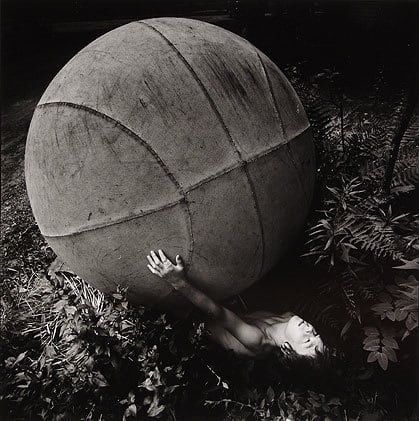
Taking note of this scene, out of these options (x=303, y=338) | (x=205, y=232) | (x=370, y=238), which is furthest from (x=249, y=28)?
(x=303, y=338)

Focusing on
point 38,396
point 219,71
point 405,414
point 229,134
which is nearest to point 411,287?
point 405,414

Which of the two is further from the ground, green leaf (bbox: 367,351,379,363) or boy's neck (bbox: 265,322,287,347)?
green leaf (bbox: 367,351,379,363)

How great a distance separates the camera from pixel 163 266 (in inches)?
114

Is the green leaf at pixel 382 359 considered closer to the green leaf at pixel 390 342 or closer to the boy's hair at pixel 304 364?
the green leaf at pixel 390 342

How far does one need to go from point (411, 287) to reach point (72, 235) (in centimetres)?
211

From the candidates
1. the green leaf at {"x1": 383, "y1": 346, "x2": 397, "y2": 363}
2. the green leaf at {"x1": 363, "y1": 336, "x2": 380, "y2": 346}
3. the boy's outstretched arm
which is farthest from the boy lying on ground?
the green leaf at {"x1": 383, "y1": 346, "x2": 397, "y2": 363}

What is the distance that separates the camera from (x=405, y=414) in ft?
11.0

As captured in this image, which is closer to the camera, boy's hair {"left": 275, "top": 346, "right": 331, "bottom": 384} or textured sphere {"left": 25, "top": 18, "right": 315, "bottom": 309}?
textured sphere {"left": 25, "top": 18, "right": 315, "bottom": 309}

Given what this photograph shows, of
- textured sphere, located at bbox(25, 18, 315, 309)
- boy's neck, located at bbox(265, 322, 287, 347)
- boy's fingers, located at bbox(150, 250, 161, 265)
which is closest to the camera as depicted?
textured sphere, located at bbox(25, 18, 315, 309)

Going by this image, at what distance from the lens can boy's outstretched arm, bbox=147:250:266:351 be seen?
2.91m

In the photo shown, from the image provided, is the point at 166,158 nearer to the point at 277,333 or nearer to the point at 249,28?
the point at 277,333

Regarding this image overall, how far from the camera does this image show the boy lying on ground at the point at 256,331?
3.08m

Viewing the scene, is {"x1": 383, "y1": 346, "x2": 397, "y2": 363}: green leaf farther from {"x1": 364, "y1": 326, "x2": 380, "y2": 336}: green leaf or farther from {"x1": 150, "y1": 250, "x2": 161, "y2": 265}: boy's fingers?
{"x1": 150, "y1": 250, "x2": 161, "y2": 265}: boy's fingers

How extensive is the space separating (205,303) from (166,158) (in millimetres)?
964
